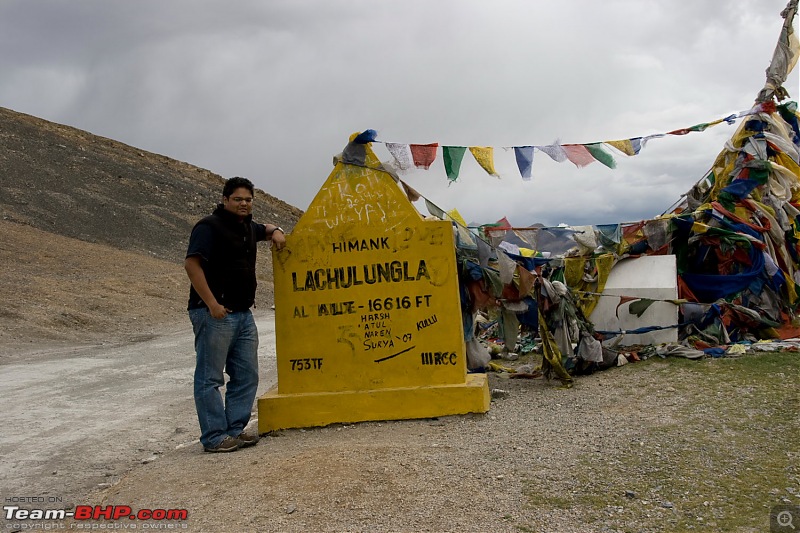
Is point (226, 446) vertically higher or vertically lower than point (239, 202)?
lower

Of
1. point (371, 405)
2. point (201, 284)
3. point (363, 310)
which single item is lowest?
point (371, 405)

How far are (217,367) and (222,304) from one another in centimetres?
50

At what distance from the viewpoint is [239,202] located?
244 inches

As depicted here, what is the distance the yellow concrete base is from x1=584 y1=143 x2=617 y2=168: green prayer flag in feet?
12.4

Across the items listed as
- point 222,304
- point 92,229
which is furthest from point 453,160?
point 92,229

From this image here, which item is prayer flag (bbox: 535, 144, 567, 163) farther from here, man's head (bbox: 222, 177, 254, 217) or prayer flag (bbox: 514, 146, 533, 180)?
man's head (bbox: 222, 177, 254, 217)

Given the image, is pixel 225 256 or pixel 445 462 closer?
pixel 445 462

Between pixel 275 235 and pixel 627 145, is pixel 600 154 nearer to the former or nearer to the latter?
pixel 627 145

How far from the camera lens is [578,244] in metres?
9.28

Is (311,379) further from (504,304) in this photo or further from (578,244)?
(578,244)

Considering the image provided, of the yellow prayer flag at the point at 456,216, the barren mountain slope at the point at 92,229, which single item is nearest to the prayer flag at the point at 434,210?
the yellow prayer flag at the point at 456,216

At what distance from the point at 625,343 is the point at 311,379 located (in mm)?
3751

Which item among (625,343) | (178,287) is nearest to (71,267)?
(178,287)

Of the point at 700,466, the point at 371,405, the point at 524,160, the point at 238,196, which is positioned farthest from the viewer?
the point at 524,160
